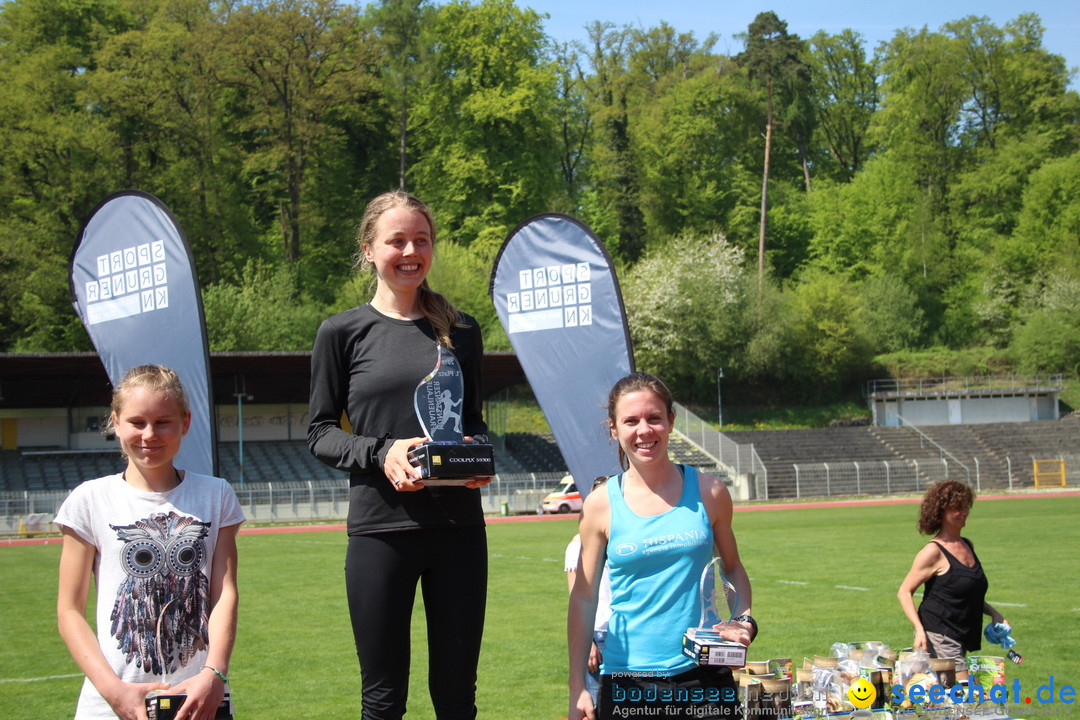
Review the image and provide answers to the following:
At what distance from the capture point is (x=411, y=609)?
3.42 m

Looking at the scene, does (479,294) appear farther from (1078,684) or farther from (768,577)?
(1078,684)

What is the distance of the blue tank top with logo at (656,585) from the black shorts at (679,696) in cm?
3

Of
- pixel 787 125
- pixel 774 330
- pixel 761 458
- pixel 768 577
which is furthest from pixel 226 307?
pixel 787 125

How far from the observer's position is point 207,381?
297 inches

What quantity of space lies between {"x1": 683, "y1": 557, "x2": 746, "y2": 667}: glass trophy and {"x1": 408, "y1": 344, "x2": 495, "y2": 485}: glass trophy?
2.65ft

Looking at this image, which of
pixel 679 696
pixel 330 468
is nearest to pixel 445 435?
pixel 679 696

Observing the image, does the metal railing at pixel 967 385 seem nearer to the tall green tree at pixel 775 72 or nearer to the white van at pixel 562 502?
the tall green tree at pixel 775 72

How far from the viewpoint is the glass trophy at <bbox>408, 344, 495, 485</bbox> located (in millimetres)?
3246

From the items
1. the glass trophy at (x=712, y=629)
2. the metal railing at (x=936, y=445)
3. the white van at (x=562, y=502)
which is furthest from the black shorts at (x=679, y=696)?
the metal railing at (x=936, y=445)

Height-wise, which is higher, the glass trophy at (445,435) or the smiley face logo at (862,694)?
the glass trophy at (445,435)

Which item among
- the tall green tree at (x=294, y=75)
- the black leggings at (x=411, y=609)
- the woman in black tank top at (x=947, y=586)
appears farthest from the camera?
the tall green tree at (x=294, y=75)

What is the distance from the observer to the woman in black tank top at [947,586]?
605 centimetres

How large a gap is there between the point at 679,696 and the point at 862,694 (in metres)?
1.81

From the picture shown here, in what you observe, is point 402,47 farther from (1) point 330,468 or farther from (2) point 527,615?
(2) point 527,615
